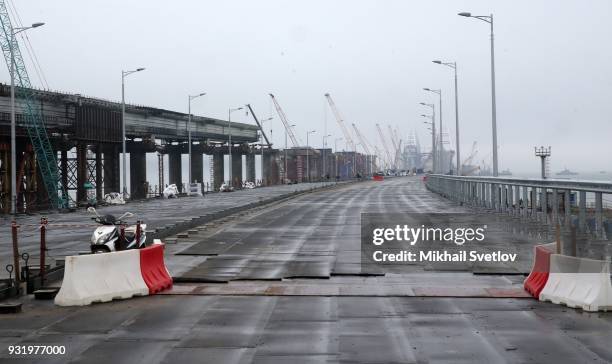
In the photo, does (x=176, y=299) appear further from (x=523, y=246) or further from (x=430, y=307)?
(x=523, y=246)

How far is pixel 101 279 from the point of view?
11984 mm

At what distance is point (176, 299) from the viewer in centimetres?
1212

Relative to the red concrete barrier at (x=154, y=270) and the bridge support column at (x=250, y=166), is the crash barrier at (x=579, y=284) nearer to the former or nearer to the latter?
the red concrete barrier at (x=154, y=270)

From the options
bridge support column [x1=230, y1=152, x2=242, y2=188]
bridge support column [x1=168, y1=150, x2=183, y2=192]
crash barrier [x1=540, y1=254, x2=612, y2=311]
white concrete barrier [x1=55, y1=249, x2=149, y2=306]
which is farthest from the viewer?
bridge support column [x1=230, y1=152, x2=242, y2=188]

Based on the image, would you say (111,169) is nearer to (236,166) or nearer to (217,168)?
(217,168)

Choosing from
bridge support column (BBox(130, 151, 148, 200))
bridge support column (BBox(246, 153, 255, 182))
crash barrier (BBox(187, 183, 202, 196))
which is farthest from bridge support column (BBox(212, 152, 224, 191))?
crash barrier (BBox(187, 183, 202, 196))

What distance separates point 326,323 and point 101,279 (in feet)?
14.3

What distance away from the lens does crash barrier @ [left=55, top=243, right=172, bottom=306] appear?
456 inches

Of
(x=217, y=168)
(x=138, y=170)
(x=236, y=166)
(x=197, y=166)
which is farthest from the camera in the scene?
(x=236, y=166)

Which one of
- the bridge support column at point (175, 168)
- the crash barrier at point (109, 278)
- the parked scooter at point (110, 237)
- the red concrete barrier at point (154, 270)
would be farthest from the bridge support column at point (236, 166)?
the crash barrier at point (109, 278)

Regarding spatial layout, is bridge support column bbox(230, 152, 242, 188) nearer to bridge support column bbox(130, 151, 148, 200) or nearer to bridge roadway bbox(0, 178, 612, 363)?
bridge support column bbox(130, 151, 148, 200)

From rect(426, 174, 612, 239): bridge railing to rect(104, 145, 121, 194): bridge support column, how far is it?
56.9 metres

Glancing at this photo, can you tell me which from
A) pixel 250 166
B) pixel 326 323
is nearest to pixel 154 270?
pixel 326 323

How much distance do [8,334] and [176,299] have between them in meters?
3.25
